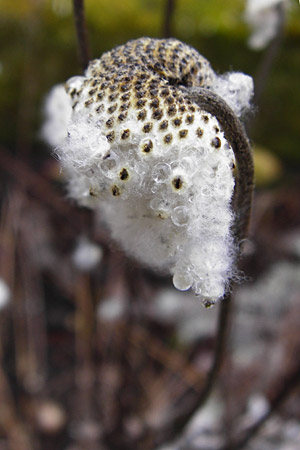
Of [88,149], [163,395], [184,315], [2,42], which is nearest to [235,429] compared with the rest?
[163,395]

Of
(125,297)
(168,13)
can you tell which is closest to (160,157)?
(168,13)

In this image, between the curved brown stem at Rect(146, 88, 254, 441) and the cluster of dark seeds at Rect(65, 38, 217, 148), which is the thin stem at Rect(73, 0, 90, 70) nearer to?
the cluster of dark seeds at Rect(65, 38, 217, 148)

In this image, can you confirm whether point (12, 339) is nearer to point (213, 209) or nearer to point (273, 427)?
point (273, 427)

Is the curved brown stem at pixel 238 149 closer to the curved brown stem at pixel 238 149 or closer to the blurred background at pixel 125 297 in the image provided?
the curved brown stem at pixel 238 149

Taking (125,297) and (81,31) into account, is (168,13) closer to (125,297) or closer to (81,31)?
(81,31)

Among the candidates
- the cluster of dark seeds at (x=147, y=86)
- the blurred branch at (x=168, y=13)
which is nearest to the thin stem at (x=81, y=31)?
the cluster of dark seeds at (x=147, y=86)

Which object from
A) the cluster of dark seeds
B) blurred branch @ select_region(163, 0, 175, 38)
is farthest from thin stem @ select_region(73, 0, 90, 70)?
blurred branch @ select_region(163, 0, 175, 38)
